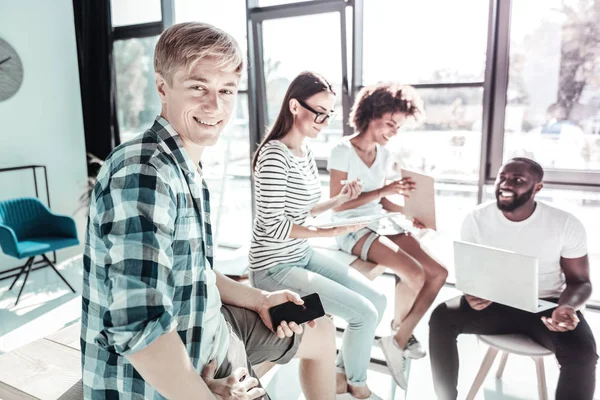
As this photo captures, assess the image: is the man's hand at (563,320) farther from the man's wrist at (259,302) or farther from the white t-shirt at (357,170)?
the man's wrist at (259,302)

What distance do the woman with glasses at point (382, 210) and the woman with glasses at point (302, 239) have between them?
13.1 inches

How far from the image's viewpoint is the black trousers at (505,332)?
1.64 metres

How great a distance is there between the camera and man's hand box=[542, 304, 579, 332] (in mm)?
1691

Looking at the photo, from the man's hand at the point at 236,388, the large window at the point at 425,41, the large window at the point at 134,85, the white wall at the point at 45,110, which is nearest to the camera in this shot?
the man's hand at the point at 236,388

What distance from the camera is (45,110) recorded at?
165 inches

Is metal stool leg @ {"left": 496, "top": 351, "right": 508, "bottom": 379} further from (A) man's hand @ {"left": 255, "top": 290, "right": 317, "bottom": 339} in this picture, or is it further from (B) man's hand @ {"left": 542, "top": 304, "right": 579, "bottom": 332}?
(A) man's hand @ {"left": 255, "top": 290, "right": 317, "bottom": 339}

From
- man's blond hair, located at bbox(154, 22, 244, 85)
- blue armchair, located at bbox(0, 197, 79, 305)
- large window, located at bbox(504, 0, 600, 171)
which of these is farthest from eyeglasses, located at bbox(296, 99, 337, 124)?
blue armchair, located at bbox(0, 197, 79, 305)

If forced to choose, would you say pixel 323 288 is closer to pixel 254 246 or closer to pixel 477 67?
pixel 254 246

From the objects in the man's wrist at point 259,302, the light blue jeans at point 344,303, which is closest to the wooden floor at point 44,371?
the man's wrist at point 259,302

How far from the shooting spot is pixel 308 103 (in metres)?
1.93

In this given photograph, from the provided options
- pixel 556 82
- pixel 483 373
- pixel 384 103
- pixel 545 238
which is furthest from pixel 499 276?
pixel 556 82

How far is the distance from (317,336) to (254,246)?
531 millimetres

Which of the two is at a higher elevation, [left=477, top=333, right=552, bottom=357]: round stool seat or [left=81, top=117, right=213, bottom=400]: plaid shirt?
[left=81, top=117, right=213, bottom=400]: plaid shirt

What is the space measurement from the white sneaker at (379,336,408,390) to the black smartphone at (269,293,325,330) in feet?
3.39
